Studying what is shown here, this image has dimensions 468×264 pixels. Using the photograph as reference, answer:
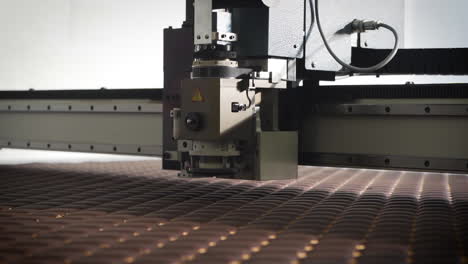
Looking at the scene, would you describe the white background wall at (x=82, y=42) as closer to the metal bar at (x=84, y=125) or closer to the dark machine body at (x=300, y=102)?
the metal bar at (x=84, y=125)

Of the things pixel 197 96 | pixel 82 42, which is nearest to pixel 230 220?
pixel 197 96

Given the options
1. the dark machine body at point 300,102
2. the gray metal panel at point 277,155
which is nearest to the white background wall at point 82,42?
the dark machine body at point 300,102

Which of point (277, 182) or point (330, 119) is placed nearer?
point (330, 119)

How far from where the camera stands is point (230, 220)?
84.5 inches

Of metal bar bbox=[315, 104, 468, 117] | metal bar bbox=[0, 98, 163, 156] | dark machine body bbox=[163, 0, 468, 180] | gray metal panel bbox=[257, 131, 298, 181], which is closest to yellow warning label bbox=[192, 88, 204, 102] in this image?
dark machine body bbox=[163, 0, 468, 180]

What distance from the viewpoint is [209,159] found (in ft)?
9.32

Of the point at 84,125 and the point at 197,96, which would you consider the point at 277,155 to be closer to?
the point at 197,96

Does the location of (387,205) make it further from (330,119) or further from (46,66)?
(46,66)

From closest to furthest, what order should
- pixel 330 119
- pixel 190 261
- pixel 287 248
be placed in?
pixel 190 261 < pixel 287 248 < pixel 330 119

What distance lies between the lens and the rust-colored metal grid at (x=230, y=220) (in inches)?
64.8

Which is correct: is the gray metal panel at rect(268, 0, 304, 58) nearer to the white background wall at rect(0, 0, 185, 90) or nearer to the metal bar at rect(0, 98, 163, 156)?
the metal bar at rect(0, 98, 163, 156)

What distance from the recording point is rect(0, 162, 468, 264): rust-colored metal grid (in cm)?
165

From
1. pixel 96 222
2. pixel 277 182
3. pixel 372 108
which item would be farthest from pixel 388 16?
pixel 96 222

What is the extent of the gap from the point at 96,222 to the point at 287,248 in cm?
67
